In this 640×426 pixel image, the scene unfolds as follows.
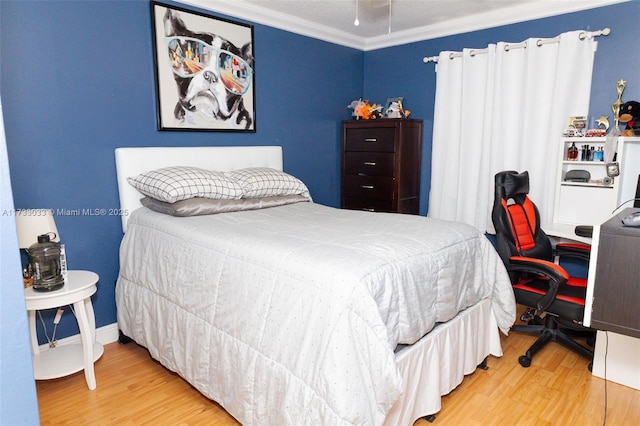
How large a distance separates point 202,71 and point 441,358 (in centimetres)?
256

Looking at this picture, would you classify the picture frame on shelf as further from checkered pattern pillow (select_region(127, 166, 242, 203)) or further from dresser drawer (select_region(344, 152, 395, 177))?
checkered pattern pillow (select_region(127, 166, 242, 203))

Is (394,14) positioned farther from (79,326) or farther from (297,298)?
(79,326)

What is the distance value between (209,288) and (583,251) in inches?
94.4

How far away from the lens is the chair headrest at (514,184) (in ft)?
8.81

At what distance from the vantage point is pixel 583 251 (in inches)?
106

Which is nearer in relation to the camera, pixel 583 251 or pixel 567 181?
pixel 583 251

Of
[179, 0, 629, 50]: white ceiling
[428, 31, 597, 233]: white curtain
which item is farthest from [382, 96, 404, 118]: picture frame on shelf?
[179, 0, 629, 50]: white ceiling

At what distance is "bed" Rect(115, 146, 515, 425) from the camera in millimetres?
1465

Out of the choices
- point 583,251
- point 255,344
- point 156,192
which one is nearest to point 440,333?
point 255,344

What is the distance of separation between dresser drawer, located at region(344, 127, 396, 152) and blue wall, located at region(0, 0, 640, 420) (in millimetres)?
706

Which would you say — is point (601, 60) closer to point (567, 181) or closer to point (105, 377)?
point (567, 181)

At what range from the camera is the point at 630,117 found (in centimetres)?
279

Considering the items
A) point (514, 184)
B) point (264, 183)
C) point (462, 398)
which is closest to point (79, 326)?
point (264, 183)

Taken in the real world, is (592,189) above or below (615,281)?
above
